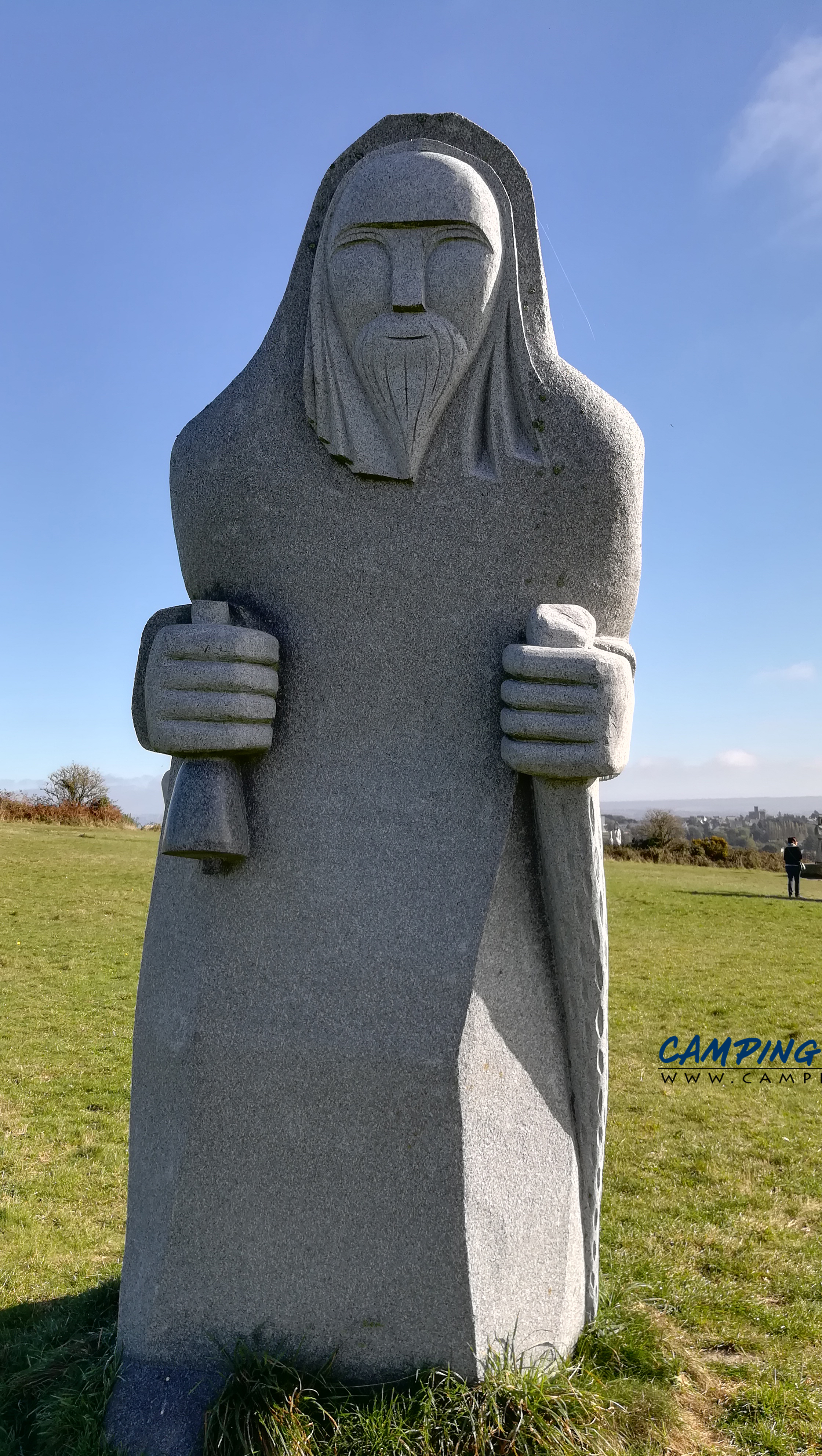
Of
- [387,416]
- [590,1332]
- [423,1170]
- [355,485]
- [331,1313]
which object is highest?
[387,416]

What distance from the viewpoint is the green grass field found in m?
2.55

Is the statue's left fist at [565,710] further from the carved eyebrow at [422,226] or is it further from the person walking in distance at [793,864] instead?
the person walking in distance at [793,864]

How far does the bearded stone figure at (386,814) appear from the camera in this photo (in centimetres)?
254

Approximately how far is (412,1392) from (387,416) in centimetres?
256

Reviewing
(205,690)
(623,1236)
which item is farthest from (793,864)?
(205,690)

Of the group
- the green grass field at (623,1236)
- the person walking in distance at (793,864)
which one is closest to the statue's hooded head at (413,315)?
the green grass field at (623,1236)

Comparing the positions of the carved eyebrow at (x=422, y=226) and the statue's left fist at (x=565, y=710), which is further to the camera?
the carved eyebrow at (x=422, y=226)

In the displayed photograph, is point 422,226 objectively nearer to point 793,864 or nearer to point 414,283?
point 414,283

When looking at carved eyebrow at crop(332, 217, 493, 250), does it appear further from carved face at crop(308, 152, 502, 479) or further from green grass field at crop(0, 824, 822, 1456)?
green grass field at crop(0, 824, 822, 1456)

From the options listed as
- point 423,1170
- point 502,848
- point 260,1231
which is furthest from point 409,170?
point 260,1231

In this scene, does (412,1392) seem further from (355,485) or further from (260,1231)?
(355,485)

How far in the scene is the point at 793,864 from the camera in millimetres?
19609

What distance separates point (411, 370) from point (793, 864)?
18.9 meters

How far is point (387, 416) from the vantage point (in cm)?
275
